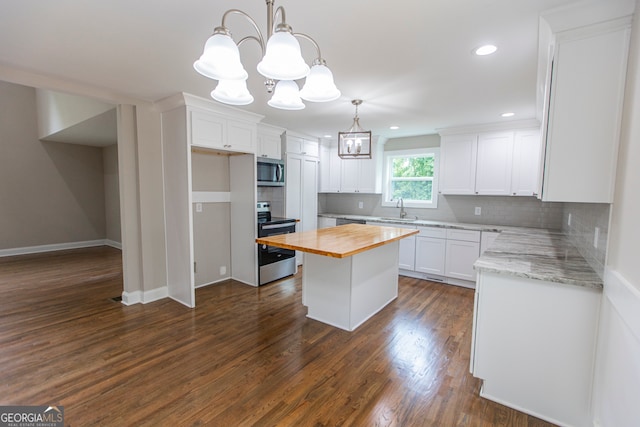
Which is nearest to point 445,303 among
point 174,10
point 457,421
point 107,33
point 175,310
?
point 457,421

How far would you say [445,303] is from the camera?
3557mm

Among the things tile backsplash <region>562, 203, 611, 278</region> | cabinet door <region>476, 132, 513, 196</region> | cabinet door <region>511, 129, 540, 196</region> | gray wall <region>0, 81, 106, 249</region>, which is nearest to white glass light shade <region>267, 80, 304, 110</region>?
tile backsplash <region>562, 203, 611, 278</region>

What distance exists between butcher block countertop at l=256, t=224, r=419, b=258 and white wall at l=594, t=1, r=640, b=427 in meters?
1.47

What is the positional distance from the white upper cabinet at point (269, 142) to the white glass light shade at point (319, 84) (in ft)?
8.39

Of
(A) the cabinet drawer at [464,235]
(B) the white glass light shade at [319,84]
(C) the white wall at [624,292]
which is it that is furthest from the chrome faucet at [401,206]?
(B) the white glass light shade at [319,84]

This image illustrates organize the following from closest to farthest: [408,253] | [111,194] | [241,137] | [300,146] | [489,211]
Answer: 1. [241,137]
2. [489,211]
3. [408,253]
4. [300,146]
5. [111,194]

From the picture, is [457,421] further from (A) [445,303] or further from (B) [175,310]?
(B) [175,310]

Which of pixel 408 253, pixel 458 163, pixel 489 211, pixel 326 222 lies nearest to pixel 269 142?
pixel 326 222

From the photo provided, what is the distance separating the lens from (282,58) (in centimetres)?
126

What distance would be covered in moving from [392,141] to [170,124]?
3.62 m

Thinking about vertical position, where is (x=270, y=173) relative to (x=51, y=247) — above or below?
above

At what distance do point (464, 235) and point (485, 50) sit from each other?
2698mm

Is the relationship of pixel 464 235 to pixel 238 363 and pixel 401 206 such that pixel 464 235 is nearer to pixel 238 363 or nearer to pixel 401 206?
pixel 401 206

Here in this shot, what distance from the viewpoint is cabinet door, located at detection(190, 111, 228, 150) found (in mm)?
3220
